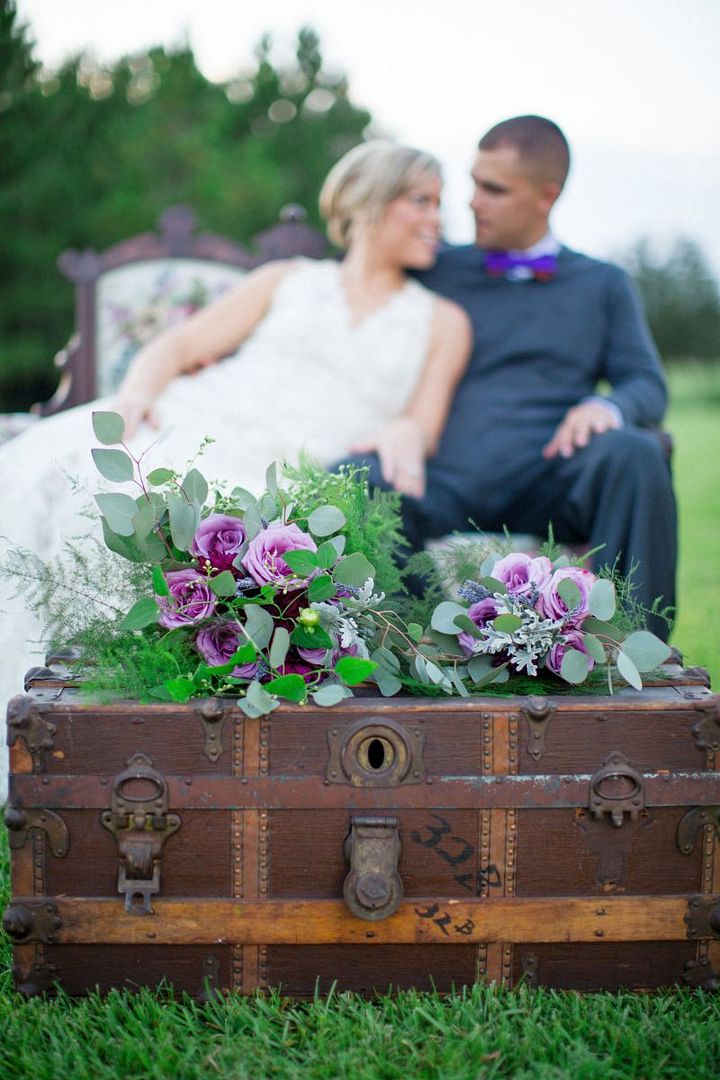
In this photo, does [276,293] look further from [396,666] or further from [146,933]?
[146,933]

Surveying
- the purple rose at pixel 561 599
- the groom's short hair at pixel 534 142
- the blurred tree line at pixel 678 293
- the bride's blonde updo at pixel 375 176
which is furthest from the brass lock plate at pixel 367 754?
the blurred tree line at pixel 678 293

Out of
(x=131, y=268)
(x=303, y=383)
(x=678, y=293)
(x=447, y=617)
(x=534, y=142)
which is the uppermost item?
(x=678, y=293)

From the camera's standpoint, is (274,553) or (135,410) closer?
(274,553)

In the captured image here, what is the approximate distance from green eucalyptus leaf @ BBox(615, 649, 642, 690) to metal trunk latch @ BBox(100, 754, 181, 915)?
2.51ft

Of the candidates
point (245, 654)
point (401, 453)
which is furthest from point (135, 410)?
point (245, 654)

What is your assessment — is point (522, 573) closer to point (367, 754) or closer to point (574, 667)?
point (574, 667)

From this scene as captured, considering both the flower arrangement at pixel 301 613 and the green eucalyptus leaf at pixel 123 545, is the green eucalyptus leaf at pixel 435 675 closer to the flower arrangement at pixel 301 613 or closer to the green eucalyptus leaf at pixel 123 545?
the flower arrangement at pixel 301 613

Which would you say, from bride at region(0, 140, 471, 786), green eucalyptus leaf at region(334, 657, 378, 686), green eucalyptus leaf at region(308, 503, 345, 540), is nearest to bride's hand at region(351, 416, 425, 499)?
bride at region(0, 140, 471, 786)

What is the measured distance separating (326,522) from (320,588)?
0.40ft

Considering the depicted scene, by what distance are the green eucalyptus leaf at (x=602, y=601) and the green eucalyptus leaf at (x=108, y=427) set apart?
84 centimetres

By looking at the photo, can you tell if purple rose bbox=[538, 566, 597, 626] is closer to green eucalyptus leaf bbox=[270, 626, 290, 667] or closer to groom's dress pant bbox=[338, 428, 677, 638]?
green eucalyptus leaf bbox=[270, 626, 290, 667]

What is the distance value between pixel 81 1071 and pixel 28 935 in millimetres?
273

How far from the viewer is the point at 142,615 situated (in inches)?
69.1

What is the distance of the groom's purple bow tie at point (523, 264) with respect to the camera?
343 cm
